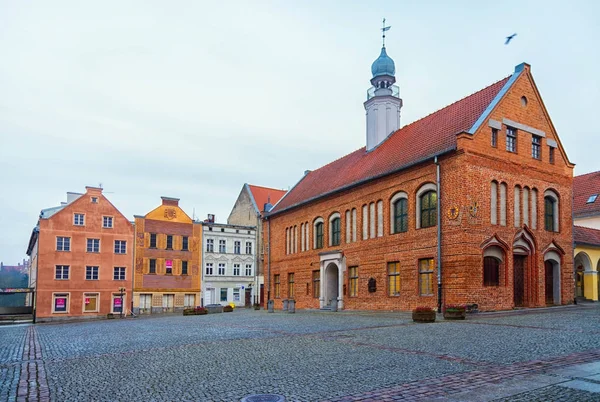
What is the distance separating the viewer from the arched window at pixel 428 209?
84.1 ft

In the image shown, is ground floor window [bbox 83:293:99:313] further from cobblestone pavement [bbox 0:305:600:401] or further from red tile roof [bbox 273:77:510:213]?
cobblestone pavement [bbox 0:305:600:401]

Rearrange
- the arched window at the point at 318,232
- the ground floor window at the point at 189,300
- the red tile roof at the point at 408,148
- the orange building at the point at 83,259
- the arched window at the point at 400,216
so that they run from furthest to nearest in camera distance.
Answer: the ground floor window at the point at 189,300, the orange building at the point at 83,259, the arched window at the point at 318,232, the arched window at the point at 400,216, the red tile roof at the point at 408,148

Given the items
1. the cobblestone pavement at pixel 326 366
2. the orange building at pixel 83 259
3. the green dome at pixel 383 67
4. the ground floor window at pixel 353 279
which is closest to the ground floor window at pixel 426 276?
the ground floor window at pixel 353 279

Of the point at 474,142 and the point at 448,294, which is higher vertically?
the point at 474,142

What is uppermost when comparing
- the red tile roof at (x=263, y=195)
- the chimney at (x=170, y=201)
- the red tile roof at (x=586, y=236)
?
the red tile roof at (x=263, y=195)

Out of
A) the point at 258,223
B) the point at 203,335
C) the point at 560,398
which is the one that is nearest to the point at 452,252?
the point at 203,335

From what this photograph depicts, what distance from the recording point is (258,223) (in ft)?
192

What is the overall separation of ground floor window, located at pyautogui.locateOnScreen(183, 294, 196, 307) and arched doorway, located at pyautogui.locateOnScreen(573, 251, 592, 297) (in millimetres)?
35920

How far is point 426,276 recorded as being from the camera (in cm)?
2569

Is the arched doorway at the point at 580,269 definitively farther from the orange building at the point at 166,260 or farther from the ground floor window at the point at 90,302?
the ground floor window at the point at 90,302

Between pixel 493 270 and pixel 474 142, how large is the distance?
241 inches

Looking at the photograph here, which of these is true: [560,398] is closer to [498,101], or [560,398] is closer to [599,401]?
[599,401]

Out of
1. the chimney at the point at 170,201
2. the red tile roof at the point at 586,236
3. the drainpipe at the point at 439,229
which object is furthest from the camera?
the chimney at the point at 170,201

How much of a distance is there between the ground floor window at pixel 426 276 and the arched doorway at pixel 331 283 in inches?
397
